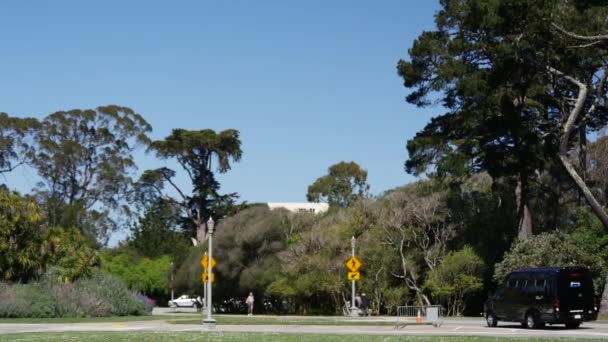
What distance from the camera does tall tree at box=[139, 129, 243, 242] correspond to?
293 ft

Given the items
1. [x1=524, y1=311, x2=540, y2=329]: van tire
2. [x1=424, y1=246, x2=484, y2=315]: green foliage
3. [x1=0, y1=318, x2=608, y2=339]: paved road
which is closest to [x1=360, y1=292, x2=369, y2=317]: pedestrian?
[x1=424, y1=246, x2=484, y2=315]: green foliage

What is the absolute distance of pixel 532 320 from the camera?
113 ft

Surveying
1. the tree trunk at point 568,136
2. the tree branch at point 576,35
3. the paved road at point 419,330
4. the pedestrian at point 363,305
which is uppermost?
the tree branch at point 576,35

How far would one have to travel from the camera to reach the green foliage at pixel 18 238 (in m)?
49.0

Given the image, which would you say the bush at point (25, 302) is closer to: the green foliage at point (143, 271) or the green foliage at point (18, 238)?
the green foliage at point (18, 238)

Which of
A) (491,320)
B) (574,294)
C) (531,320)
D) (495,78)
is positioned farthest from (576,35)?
(491,320)

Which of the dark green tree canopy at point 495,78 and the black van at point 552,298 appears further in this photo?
the dark green tree canopy at point 495,78

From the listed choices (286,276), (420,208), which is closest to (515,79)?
(420,208)

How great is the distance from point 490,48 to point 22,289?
27.1 meters

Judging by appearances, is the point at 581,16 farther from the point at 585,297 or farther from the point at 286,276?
the point at 286,276

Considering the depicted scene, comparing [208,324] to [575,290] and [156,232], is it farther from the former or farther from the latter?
[156,232]

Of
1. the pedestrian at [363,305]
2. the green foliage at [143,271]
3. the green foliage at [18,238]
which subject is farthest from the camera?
the green foliage at [143,271]

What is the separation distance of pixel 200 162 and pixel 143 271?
12.3 meters

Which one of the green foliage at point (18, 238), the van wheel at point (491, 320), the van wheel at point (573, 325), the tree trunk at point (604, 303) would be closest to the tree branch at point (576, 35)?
the van wheel at point (573, 325)
